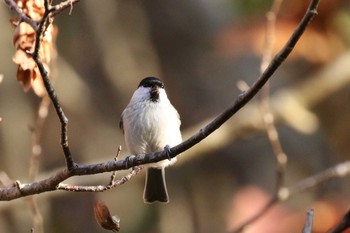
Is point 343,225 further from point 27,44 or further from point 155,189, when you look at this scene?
point 155,189

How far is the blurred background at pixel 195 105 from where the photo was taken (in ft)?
14.7

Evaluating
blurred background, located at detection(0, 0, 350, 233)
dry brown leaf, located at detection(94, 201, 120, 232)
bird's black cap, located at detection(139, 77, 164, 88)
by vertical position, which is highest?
blurred background, located at detection(0, 0, 350, 233)

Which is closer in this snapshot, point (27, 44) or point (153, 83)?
point (27, 44)

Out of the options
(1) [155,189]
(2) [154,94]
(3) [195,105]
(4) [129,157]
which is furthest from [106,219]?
(3) [195,105]

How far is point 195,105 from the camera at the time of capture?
6520 mm

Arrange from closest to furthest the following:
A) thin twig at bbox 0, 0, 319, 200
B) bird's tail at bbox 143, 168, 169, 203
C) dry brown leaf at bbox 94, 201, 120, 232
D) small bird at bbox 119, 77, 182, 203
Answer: thin twig at bbox 0, 0, 319, 200 < dry brown leaf at bbox 94, 201, 120, 232 < small bird at bbox 119, 77, 182, 203 < bird's tail at bbox 143, 168, 169, 203

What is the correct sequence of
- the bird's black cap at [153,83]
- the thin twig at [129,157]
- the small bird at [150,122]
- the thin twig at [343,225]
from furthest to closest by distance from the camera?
the bird's black cap at [153,83] → the small bird at [150,122] → the thin twig at [129,157] → the thin twig at [343,225]

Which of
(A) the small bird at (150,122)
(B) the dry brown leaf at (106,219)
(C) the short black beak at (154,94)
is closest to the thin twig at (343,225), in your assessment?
(B) the dry brown leaf at (106,219)

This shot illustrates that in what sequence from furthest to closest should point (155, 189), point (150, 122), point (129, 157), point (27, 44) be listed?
point (155, 189), point (150, 122), point (27, 44), point (129, 157)

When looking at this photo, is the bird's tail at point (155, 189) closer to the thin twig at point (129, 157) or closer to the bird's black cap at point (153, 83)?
the bird's black cap at point (153, 83)

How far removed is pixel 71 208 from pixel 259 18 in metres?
2.31

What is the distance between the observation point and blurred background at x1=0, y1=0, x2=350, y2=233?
4488 mm

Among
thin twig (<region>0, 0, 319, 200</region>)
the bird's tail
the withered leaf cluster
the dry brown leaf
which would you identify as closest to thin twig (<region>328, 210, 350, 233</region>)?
thin twig (<region>0, 0, 319, 200</region>)

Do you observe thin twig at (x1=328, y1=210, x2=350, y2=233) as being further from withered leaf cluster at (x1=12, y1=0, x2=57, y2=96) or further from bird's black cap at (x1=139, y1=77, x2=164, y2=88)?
bird's black cap at (x1=139, y1=77, x2=164, y2=88)
